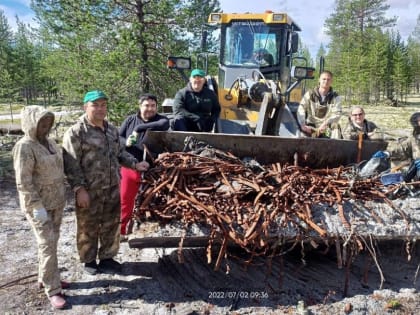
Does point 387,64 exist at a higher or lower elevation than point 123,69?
higher

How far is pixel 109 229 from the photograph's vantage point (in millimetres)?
3859

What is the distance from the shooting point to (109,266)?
3.87m

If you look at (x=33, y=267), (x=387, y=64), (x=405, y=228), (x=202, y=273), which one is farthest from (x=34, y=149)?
(x=387, y=64)

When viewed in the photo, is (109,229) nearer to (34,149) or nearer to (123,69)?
(34,149)

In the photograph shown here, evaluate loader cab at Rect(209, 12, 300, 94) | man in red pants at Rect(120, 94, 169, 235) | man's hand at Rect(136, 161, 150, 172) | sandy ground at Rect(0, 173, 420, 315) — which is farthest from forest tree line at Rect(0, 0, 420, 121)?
sandy ground at Rect(0, 173, 420, 315)

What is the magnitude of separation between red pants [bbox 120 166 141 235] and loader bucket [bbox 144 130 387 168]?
1.65 ft

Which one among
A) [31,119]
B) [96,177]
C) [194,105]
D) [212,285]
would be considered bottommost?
[212,285]

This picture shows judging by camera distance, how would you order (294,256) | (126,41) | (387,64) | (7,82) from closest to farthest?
(294,256) → (126,41) → (7,82) → (387,64)

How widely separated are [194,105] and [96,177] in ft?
6.61

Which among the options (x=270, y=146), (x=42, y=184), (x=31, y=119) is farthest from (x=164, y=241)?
(x=270, y=146)

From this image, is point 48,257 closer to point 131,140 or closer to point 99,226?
point 99,226

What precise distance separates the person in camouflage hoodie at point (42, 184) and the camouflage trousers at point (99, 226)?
30cm

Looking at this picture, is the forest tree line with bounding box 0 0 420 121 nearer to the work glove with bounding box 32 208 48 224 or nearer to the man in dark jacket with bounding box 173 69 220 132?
the man in dark jacket with bounding box 173 69 220 132

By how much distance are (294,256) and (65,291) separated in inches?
91.0
